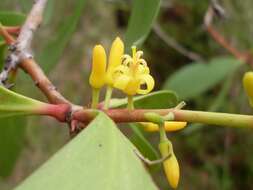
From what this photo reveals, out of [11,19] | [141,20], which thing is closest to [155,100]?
[141,20]

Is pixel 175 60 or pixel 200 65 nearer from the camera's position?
pixel 200 65

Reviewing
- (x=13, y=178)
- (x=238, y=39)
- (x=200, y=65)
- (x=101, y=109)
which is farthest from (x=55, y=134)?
(x=101, y=109)

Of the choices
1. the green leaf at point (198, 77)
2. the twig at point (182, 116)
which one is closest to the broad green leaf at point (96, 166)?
the twig at point (182, 116)

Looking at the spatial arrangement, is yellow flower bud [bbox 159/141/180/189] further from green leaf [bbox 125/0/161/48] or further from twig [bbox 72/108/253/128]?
green leaf [bbox 125/0/161/48]

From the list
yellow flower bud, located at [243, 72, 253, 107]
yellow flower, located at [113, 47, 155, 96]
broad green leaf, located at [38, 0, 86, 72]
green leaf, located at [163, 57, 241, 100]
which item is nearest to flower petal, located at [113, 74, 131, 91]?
yellow flower, located at [113, 47, 155, 96]

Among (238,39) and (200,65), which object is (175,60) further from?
(200,65)

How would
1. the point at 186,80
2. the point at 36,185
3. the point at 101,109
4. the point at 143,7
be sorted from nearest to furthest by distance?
the point at 36,185 → the point at 101,109 → the point at 143,7 → the point at 186,80

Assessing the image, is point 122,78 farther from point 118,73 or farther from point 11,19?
point 11,19
